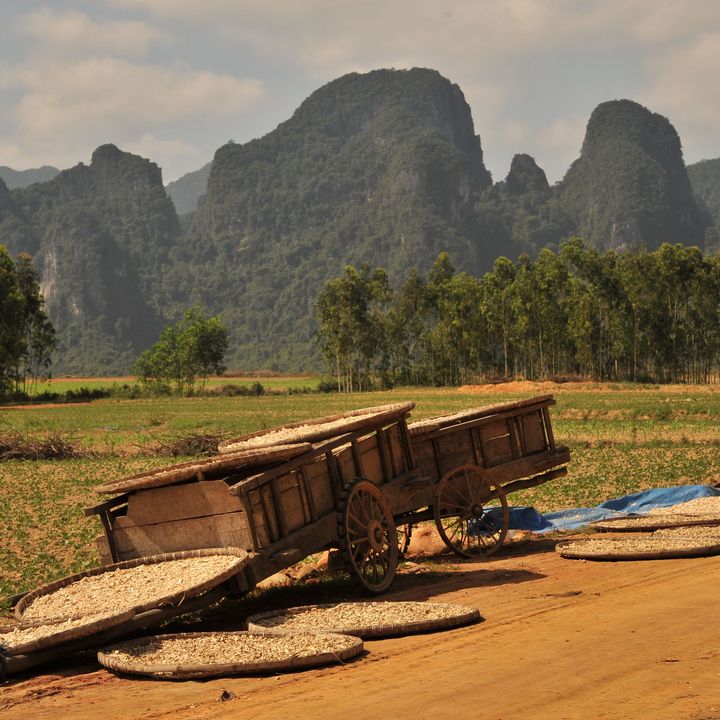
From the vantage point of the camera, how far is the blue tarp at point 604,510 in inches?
628

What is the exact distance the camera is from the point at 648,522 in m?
14.6

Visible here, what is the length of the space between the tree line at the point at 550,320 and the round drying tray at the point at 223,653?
74026 mm

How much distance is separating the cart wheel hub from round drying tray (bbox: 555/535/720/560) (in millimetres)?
2921

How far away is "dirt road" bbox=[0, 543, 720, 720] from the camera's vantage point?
6645 millimetres

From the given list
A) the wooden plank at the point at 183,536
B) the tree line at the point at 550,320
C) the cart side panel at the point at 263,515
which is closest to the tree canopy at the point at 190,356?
the tree line at the point at 550,320

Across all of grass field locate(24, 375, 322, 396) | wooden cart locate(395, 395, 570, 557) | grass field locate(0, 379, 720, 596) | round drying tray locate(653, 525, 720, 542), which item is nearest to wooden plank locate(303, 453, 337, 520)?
wooden cart locate(395, 395, 570, 557)

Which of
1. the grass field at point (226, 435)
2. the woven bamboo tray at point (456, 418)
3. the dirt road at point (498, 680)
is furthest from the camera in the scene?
the grass field at point (226, 435)

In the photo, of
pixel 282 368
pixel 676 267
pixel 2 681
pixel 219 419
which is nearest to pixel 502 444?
pixel 2 681

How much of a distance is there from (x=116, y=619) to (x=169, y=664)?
0.65 metres

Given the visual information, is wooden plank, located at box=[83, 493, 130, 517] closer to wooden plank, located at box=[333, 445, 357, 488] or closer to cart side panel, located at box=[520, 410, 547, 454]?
wooden plank, located at box=[333, 445, 357, 488]

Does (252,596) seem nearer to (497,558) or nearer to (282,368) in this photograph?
(497,558)

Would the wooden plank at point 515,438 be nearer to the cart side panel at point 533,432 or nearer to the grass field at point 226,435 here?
the cart side panel at point 533,432

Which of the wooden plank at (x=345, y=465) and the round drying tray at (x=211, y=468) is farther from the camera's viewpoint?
the wooden plank at (x=345, y=465)

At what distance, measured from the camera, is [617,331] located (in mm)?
87812
